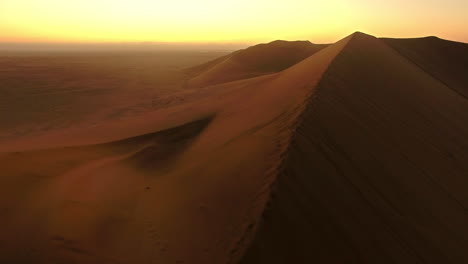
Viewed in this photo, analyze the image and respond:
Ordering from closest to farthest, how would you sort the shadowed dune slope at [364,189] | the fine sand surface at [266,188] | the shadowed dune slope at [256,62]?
the shadowed dune slope at [364,189]
the fine sand surface at [266,188]
the shadowed dune slope at [256,62]

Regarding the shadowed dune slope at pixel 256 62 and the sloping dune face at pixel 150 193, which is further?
the shadowed dune slope at pixel 256 62

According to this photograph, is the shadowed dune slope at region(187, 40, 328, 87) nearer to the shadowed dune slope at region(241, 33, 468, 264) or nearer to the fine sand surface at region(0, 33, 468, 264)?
the fine sand surface at region(0, 33, 468, 264)

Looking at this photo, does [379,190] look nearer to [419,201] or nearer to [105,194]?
[419,201]

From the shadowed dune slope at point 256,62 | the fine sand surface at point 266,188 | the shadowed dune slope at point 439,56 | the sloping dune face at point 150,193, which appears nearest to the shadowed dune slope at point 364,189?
the fine sand surface at point 266,188

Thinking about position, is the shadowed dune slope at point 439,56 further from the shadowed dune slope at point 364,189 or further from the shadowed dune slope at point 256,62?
the shadowed dune slope at point 364,189

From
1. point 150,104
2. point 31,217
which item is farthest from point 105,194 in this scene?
point 150,104

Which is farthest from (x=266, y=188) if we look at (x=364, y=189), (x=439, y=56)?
(x=439, y=56)
